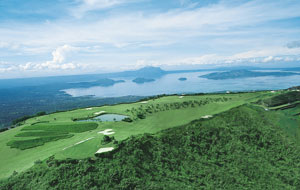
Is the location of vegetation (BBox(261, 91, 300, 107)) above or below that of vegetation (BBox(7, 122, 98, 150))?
above

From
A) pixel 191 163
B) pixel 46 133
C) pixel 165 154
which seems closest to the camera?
pixel 191 163

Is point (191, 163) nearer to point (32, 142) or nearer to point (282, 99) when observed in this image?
A: point (32, 142)

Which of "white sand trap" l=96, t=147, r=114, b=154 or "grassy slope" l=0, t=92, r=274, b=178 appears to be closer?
"white sand trap" l=96, t=147, r=114, b=154

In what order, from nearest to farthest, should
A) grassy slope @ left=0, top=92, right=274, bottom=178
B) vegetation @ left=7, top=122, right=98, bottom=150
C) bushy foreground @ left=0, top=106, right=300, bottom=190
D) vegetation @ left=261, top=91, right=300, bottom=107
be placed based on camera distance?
bushy foreground @ left=0, top=106, right=300, bottom=190
grassy slope @ left=0, top=92, right=274, bottom=178
vegetation @ left=7, top=122, right=98, bottom=150
vegetation @ left=261, top=91, right=300, bottom=107

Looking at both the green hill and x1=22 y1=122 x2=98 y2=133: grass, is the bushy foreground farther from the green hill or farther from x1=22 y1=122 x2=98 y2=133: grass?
x1=22 y1=122 x2=98 y2=133: grass

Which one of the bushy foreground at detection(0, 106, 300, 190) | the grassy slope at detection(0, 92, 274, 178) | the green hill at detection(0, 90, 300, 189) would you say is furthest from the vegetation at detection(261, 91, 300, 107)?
the bushy foreground at detection(0, 106, 300, 190)

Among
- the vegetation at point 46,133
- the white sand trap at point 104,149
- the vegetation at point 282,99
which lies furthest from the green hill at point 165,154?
the vegetation at point 282,99

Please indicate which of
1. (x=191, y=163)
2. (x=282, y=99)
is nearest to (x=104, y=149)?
(x=191, y=163)

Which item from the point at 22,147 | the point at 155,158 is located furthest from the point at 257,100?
the point at 22,147

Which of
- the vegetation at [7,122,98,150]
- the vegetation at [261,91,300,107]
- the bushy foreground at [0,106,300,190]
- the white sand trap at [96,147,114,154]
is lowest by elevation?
the bushy foreground at [0,106,300,190]
